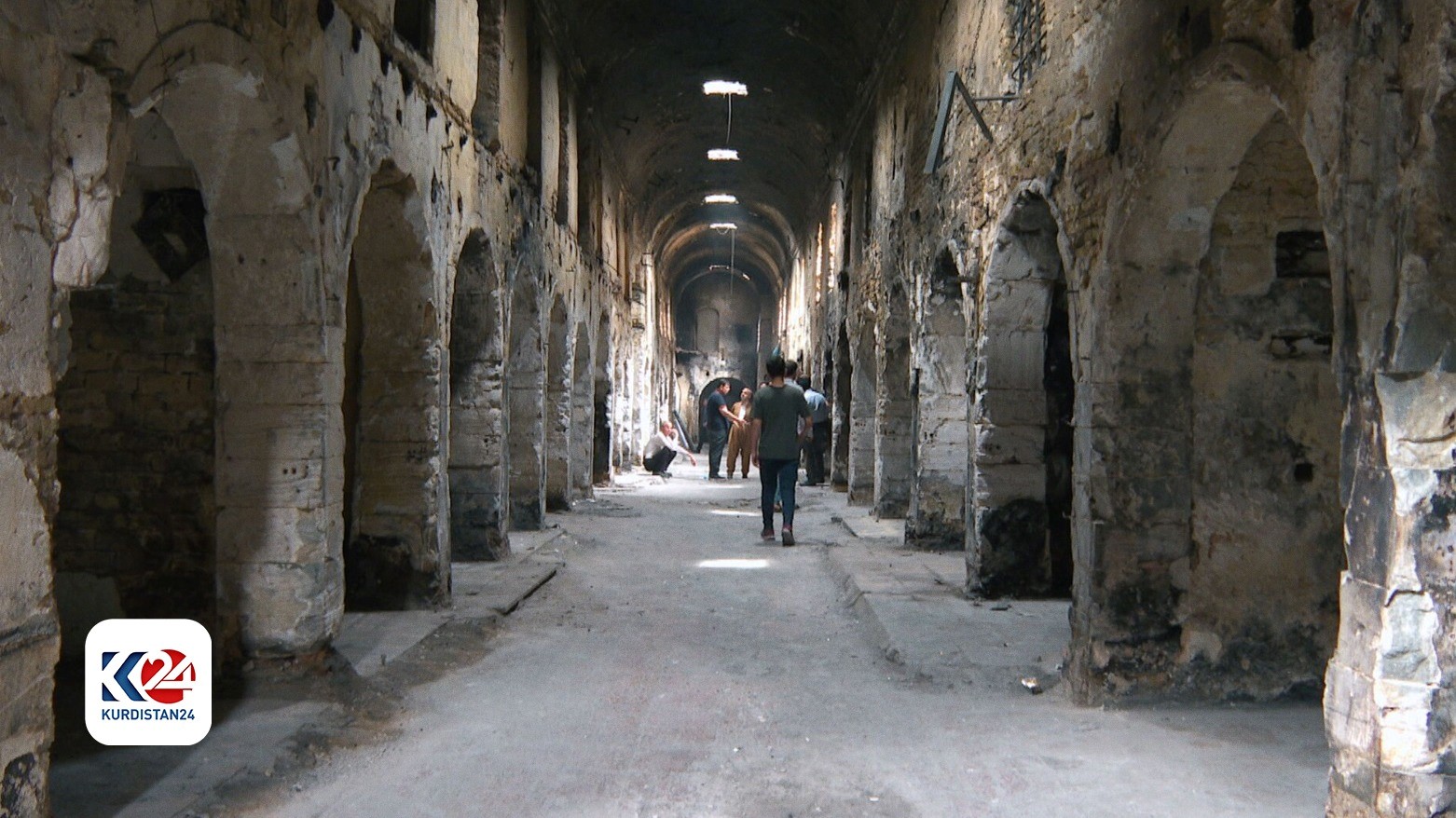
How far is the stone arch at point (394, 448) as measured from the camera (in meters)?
6.29

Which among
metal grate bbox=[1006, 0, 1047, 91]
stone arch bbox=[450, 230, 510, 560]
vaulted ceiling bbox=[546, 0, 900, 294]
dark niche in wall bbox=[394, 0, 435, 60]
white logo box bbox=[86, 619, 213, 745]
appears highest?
vaulted ceiling bbox=[546, 0, 900, 294]

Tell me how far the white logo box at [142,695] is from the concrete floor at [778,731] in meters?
0.17

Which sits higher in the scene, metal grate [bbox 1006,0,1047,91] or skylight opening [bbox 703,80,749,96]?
skylight opening [bbox 703,80,749,96]

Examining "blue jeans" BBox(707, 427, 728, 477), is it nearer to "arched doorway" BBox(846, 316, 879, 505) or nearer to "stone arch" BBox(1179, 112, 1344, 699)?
"arched doorway" BBox(846, 316, 879, 505)

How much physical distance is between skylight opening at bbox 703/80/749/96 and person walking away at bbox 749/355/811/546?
7161 mm

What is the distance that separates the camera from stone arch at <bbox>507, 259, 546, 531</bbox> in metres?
9.91

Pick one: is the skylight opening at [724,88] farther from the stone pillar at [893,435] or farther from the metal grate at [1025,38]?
the metal grate at [1025,38]

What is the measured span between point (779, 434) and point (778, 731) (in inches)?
212

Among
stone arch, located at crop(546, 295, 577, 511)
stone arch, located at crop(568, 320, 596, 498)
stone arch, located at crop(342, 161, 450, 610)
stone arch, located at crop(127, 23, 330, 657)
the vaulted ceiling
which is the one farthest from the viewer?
stone arch, located at crop(568, 320, 596, 498)

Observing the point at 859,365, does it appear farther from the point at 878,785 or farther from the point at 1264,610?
the point at 878,785

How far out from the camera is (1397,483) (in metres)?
2.64

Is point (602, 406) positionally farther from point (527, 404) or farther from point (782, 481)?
point (782, 481)

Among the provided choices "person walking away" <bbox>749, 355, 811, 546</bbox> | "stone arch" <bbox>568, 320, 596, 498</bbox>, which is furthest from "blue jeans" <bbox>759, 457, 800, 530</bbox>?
"stone arch" <bbox>568, 320, 596, 498</bbox>

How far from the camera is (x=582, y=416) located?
1369cm
